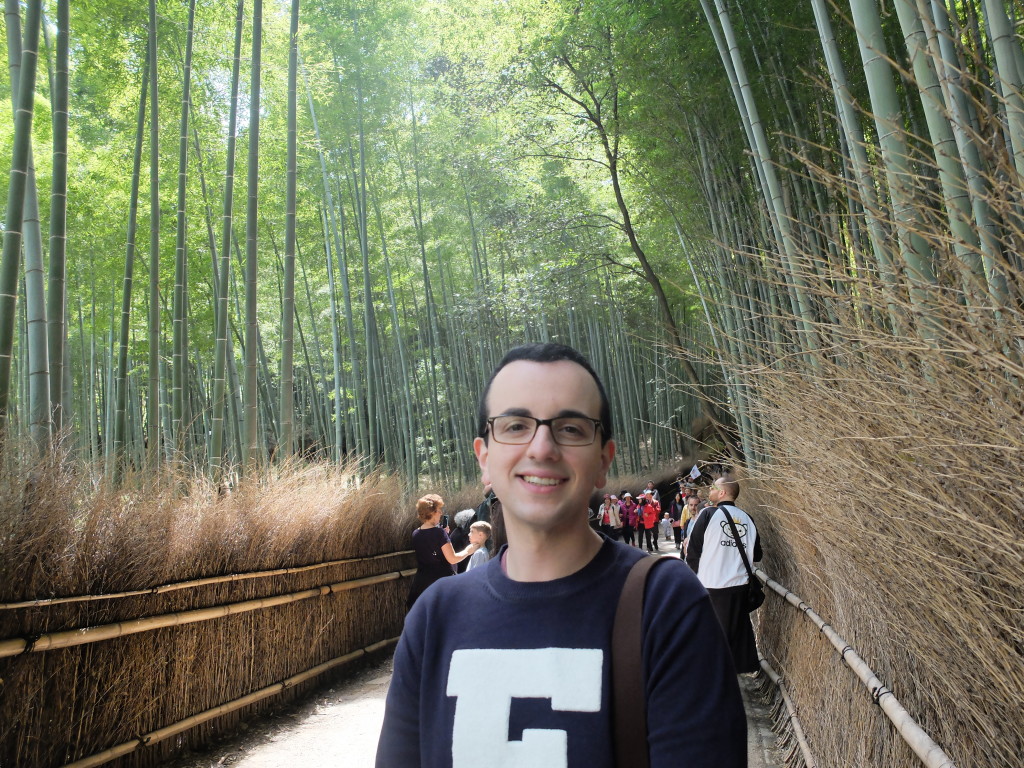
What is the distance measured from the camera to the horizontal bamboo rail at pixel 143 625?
2816mm

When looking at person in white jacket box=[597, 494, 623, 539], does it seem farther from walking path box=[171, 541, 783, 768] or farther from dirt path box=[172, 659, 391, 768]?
dirt path box=[172, 659, 391, 768]

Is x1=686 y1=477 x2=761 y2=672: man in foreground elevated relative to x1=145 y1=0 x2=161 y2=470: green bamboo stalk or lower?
lower

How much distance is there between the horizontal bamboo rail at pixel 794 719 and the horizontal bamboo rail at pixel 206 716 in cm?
240

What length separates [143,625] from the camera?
11.0 feet

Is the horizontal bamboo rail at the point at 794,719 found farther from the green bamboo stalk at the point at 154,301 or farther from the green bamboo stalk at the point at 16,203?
the green bamboo stalk at the point at 154,301

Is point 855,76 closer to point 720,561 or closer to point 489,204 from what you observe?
point 720,561

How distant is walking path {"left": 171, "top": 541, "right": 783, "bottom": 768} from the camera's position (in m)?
3.67

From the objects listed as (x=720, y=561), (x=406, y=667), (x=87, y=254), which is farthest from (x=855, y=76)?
(x=87, y=254)

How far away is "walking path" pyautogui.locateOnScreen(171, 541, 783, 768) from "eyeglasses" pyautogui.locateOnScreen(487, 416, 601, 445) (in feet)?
8.97

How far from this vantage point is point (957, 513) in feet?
4.50

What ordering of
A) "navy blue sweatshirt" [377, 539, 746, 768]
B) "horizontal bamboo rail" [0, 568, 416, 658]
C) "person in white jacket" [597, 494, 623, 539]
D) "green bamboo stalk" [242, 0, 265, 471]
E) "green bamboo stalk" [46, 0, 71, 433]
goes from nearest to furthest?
"navy blue sweatshirt" [377, 539, 746, 768] < "horizontal bamboo rail" [0, 568, 416, 658] < "green bamboo stalk" [46, 0, 71, 433] < "green bamboo stalk" [242, 0, 265, 471] < "person in white jacket" [597, 494, 623, 539]

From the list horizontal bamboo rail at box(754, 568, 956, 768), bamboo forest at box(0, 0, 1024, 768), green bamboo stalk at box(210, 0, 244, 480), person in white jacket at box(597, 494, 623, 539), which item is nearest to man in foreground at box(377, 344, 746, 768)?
bamboo forest at box(0, 0, 1024, 768)

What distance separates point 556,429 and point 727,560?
129 inches

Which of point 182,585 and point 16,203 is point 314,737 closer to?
point 182,585
